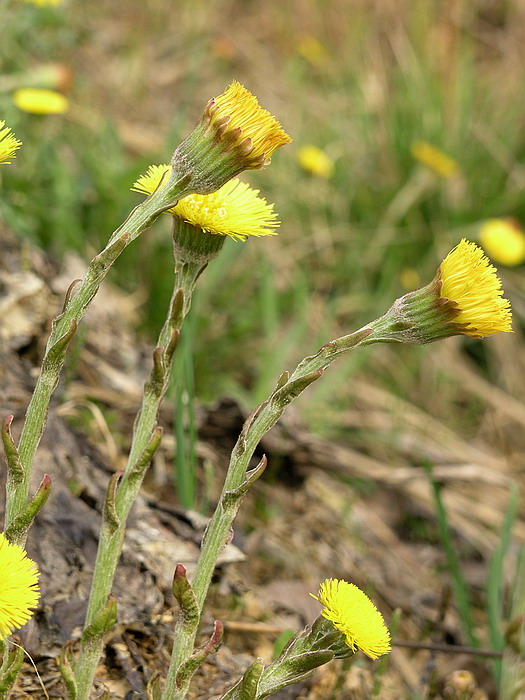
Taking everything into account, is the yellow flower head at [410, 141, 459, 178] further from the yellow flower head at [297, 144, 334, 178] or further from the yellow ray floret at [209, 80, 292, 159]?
the yellow ray floret at [209, 80, 292, 159]

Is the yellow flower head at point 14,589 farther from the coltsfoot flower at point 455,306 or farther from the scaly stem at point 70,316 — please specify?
the coltsfoot flower at point 455,306

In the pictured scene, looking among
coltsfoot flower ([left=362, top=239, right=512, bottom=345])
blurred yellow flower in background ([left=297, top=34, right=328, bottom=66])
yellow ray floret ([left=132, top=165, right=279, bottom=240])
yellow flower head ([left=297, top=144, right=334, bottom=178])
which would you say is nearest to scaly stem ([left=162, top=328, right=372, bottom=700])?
coltsfoot flower ([left=362, top=239, right=512, bottom=345])

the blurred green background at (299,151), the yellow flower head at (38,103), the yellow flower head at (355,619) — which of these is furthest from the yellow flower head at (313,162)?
the yellow flower head at (355,619)

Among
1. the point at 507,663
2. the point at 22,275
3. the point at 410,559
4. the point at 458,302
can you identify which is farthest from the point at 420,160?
the point at 458,302

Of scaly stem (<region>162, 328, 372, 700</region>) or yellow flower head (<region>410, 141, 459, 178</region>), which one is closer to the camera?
scaly stem (<region>162, 328, 372, 700</region>)

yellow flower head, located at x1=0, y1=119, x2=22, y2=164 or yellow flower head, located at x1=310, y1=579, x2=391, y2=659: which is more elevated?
yellow flower head, located at x1=0, y1=119, x2=22, y2=164

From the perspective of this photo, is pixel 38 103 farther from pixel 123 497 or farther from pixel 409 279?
pixel 123 497
